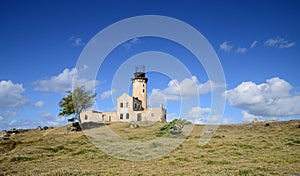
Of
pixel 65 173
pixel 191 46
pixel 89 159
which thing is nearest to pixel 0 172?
pixel 65 173

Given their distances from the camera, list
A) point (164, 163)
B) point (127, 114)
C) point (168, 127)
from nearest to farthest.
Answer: point (164, 163) → point (168, 127) → point (127, 114)

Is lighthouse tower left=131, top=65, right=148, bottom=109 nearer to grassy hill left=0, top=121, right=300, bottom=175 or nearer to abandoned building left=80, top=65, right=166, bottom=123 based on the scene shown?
abandoned building left=80, top=65, right=166, bottom=123

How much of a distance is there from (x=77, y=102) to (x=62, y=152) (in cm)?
4126

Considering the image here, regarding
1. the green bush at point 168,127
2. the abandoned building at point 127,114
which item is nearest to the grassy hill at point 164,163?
the green bush at point 168,127

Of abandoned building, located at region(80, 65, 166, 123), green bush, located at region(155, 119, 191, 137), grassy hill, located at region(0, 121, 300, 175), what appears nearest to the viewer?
grassy hill, located at region(0, 121, 300, 175)

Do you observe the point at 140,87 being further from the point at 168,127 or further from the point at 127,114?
the point at 168,127

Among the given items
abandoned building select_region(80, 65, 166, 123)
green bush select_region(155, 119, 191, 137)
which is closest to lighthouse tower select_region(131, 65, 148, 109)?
abandoned building select_region(80, 65, 166, 123)

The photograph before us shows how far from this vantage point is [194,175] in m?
13.4

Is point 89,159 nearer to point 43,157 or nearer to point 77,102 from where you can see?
point 43,157

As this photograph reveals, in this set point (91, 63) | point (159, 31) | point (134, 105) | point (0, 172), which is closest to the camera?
point (0, 172)

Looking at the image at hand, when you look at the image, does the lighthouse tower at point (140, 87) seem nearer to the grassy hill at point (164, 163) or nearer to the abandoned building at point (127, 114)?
the abandoned building at point (127, 114)

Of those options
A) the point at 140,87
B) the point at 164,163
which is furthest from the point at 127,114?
the point at 164,163

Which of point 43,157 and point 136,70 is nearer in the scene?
point 43,157

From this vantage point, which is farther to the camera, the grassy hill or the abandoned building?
the abandoned building
